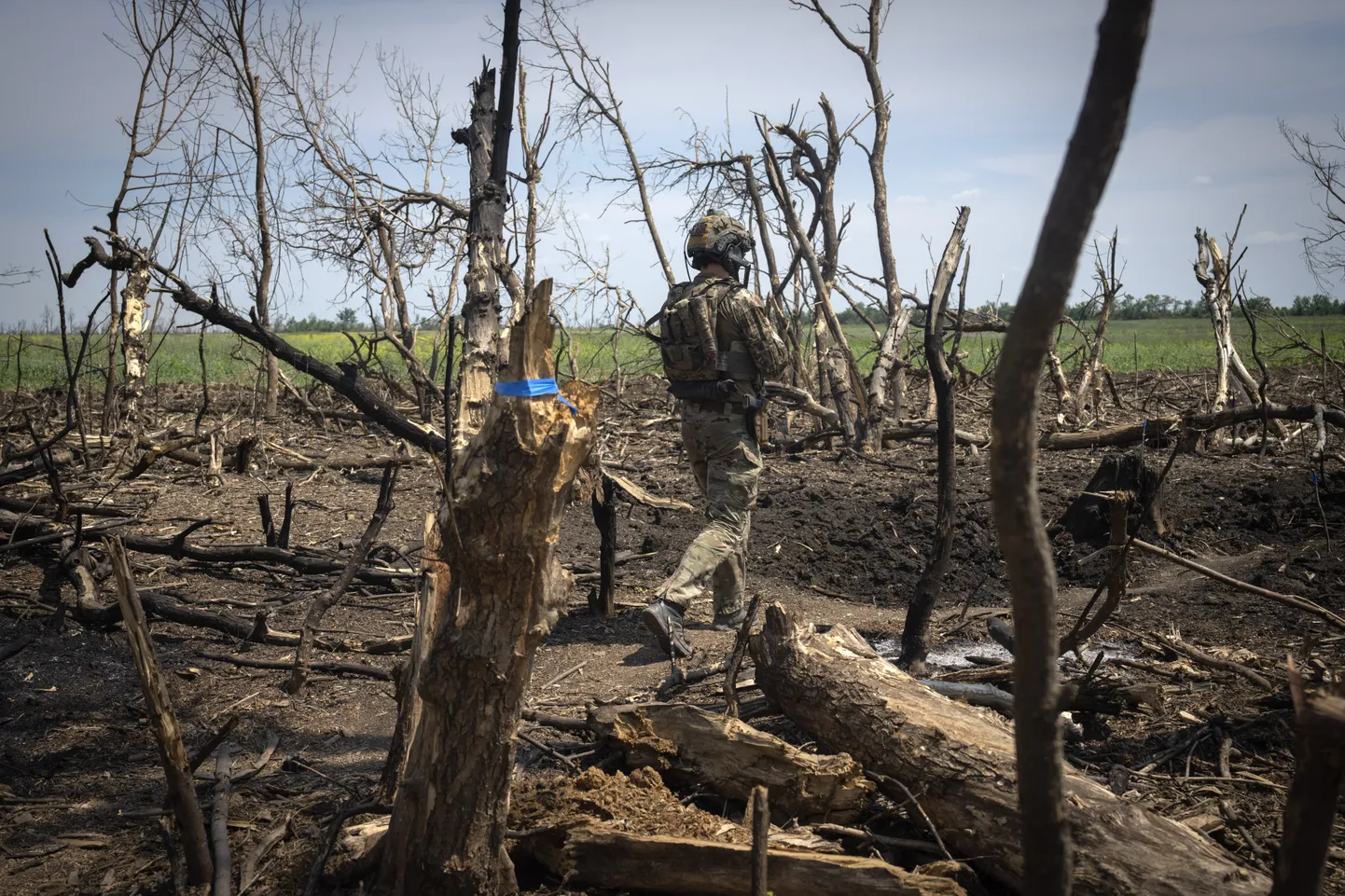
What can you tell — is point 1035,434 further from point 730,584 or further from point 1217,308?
point 1217,308

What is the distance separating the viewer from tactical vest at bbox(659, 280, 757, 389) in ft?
18.5

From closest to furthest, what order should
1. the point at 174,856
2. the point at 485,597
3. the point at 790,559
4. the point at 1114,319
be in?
the point at 485,597 → the point at 174,856 → the point at 790,559 → the point at 1114,319

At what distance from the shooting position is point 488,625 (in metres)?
2.30

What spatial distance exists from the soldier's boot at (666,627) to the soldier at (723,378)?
55 centimetres

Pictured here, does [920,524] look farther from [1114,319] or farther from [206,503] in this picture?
[1114,319]

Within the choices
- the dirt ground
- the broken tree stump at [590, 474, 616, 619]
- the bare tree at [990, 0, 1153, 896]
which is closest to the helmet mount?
the broken tree stump at [590, 474, 616, 619]

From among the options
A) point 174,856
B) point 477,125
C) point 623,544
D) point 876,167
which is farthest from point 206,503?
point 876,167

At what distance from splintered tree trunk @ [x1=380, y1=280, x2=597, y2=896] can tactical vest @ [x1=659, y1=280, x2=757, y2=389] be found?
3.31 m

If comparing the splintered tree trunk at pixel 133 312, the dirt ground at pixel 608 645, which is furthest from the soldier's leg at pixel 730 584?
the splintered tree trunk at pixel 133 312

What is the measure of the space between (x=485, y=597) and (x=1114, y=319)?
72484 millimetres

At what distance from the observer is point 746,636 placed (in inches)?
131

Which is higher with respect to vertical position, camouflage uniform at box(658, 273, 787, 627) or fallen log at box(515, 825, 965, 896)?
camouflage uniform at box(658, 273, 787, 627)

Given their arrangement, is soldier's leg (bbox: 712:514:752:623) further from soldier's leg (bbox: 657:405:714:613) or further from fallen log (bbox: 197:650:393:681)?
fallen log (bbox: 197:650:393:681)

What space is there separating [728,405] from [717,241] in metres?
1.04
